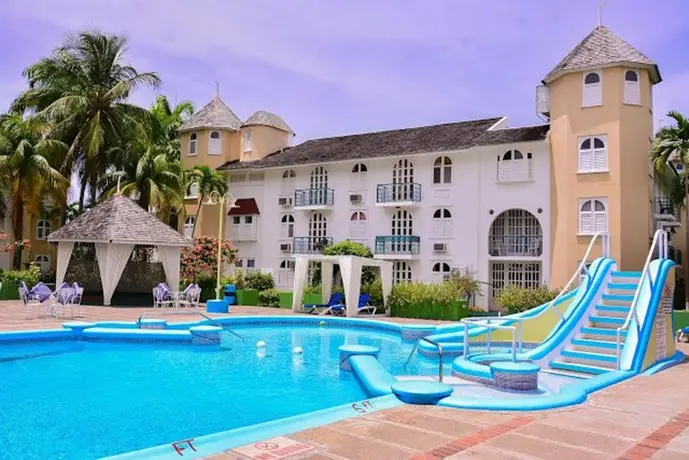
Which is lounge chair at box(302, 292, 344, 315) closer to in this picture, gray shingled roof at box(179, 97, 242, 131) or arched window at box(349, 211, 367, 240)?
arched window at box(349, 211, 367, 240)

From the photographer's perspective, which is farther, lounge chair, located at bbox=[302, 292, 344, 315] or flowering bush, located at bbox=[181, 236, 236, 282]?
flowering bush, located at bbox=[181, 236, 236, 282]

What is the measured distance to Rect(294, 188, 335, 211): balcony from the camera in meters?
31.2

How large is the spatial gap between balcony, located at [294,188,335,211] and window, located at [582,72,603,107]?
41.8ft

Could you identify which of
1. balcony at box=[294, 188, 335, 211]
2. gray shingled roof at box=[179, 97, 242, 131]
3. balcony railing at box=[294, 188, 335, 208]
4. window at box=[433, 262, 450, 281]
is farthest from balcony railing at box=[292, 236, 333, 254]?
gray shingled roof at box=[179, 97, 242, 131]

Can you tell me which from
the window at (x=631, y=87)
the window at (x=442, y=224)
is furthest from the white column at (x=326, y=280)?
the window at (x=631, y=87)

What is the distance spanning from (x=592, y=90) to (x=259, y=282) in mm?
17296

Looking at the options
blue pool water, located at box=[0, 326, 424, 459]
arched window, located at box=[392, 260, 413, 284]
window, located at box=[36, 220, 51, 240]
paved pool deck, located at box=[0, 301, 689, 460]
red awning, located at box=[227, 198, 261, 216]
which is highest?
red awning, located at box=[227, 198, 261, 216]

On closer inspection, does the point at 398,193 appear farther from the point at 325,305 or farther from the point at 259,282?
the point at 259,282

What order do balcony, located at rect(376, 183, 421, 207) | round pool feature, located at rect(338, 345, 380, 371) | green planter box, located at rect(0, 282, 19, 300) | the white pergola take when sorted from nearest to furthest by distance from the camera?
round pool feature, located at rect(338, 345, 380, 371) < the white pergola < green planter box, located at rect(0, 282, 19, 300) < balcony, located at rect(376, 183, 421, 207)

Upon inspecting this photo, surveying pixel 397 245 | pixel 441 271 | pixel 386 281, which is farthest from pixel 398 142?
pixel 386 281

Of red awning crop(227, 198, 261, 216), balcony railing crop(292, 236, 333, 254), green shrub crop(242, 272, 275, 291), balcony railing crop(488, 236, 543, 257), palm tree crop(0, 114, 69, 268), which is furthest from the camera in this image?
red awning crop(227, 198, 261, 216)

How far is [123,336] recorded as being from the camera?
15.7m

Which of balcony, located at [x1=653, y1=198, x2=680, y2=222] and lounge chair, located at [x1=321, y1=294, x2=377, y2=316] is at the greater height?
balcony, located at [x1=653, y1=198, x2=680, y2=222]

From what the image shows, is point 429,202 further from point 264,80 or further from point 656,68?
point 264,80
